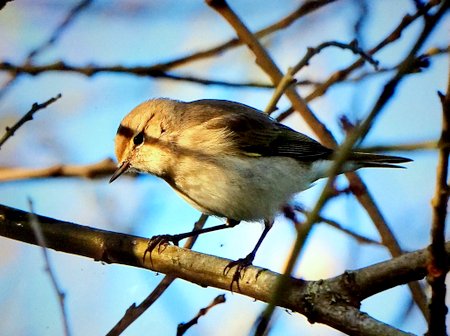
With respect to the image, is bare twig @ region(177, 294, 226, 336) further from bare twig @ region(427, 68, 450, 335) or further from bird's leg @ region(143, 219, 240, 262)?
bare twig @ region(427, 68, 450, 335)

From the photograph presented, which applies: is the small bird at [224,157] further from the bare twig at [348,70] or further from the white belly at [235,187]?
the bare twig at [348,70]

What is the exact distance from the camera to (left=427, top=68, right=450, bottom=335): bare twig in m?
1.55

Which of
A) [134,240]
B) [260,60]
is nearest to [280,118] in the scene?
[260,60]

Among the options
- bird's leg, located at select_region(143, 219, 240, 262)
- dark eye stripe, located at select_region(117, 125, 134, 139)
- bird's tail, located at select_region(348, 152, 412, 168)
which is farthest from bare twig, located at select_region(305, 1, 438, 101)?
dark eye stripe, located at select_region(117, 125, 134, 139)

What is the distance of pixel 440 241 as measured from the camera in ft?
5.52

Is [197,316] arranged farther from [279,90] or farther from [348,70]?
[348,70]

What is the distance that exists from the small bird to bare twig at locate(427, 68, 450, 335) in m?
1.92

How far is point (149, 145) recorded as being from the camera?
413 centimetres

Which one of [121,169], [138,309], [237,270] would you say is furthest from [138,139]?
[138,309]

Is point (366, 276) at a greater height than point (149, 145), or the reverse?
point (149, 145)

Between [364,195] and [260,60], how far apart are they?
930mm

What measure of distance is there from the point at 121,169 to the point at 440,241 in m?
2.58

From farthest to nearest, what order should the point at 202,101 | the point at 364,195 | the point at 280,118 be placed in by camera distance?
the point at 202,101 < the point at 280,118 < the point at 364,195

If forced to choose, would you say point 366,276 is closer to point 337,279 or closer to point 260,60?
point 337,279
